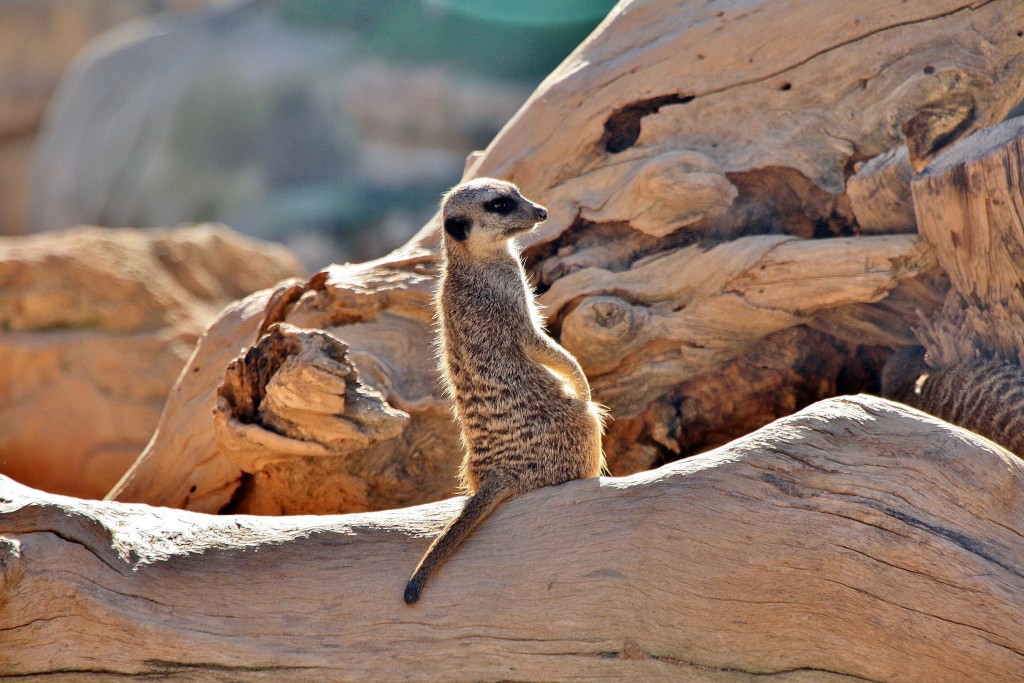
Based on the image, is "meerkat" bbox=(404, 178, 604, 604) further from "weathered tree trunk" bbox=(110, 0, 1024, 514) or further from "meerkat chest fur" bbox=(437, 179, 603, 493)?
"weathered tree trunk" bbox=(110, 0, 1024, 514)

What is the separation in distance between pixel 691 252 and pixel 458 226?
0.88 metres

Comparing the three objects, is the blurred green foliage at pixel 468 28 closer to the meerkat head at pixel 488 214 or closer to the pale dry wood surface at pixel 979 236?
the meerkat head at pixel 488 214

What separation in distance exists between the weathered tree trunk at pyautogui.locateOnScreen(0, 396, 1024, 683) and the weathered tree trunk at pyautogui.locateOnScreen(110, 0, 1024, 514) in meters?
0.78

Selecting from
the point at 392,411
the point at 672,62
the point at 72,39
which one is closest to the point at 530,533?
the point at 392,411

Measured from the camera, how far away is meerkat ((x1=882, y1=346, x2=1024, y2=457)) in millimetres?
2793

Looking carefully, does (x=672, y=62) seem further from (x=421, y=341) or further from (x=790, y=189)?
(x=421, y=341)

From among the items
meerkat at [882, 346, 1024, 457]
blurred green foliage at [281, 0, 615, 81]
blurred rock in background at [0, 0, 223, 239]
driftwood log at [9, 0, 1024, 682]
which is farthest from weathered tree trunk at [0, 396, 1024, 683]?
blurred rock in background at [0, 0, 223, 239]

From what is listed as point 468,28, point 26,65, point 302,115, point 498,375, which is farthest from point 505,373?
point 26,65

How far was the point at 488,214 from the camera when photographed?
3.00 meters

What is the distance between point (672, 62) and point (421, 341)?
4.73 feet

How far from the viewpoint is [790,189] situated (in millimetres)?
3373

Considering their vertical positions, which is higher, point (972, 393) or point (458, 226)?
point (458, 226)

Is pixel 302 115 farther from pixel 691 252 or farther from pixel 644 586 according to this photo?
pixel 644 586

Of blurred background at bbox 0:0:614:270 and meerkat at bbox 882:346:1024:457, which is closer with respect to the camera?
meerkat at bbox 882:346:1024:457
